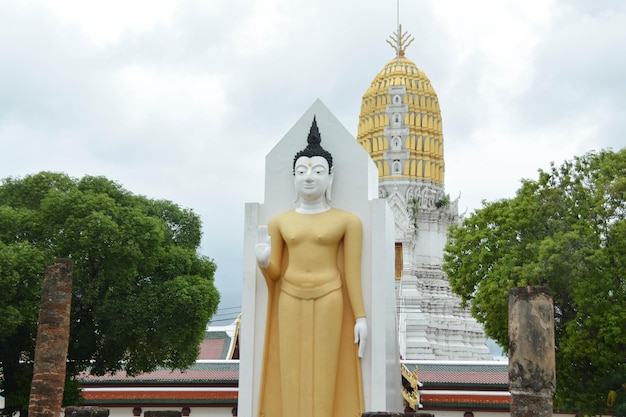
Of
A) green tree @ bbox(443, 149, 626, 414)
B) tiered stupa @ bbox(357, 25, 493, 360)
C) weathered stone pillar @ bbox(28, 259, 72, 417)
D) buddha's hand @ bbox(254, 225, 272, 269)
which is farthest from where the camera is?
tiered stupa @ bbox(357, 25, 493, 360)

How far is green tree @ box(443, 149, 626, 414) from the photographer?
19.2 metres

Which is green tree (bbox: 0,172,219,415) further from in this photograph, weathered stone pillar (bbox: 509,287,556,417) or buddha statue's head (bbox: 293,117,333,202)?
weathered stone pillar (bbox: 509,287,556,417)

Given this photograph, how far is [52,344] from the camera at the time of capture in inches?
626

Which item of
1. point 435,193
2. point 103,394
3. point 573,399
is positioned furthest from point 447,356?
point 573,399

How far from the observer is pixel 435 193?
50.6 metres

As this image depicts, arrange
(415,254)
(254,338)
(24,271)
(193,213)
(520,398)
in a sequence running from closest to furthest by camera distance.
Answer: (520,398)
(254,338)
(24,271)
(193,213)
(415,254)

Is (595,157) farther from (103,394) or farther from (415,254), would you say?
(415,254)

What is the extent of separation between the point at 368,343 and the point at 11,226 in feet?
37.4

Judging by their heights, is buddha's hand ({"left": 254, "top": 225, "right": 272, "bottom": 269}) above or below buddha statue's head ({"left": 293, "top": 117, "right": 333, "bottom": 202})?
below

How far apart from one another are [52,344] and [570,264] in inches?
456

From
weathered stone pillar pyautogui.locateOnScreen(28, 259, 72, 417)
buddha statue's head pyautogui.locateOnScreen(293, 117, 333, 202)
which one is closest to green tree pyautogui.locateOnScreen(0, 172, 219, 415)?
weathered stone pillar pyautogui.locateOnScreen(28, 259, 72, 417)

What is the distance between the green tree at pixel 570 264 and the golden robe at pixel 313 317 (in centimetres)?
795

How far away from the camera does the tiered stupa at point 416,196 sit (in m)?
45.1

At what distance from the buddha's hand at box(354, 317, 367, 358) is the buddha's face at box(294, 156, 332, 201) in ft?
7.02
